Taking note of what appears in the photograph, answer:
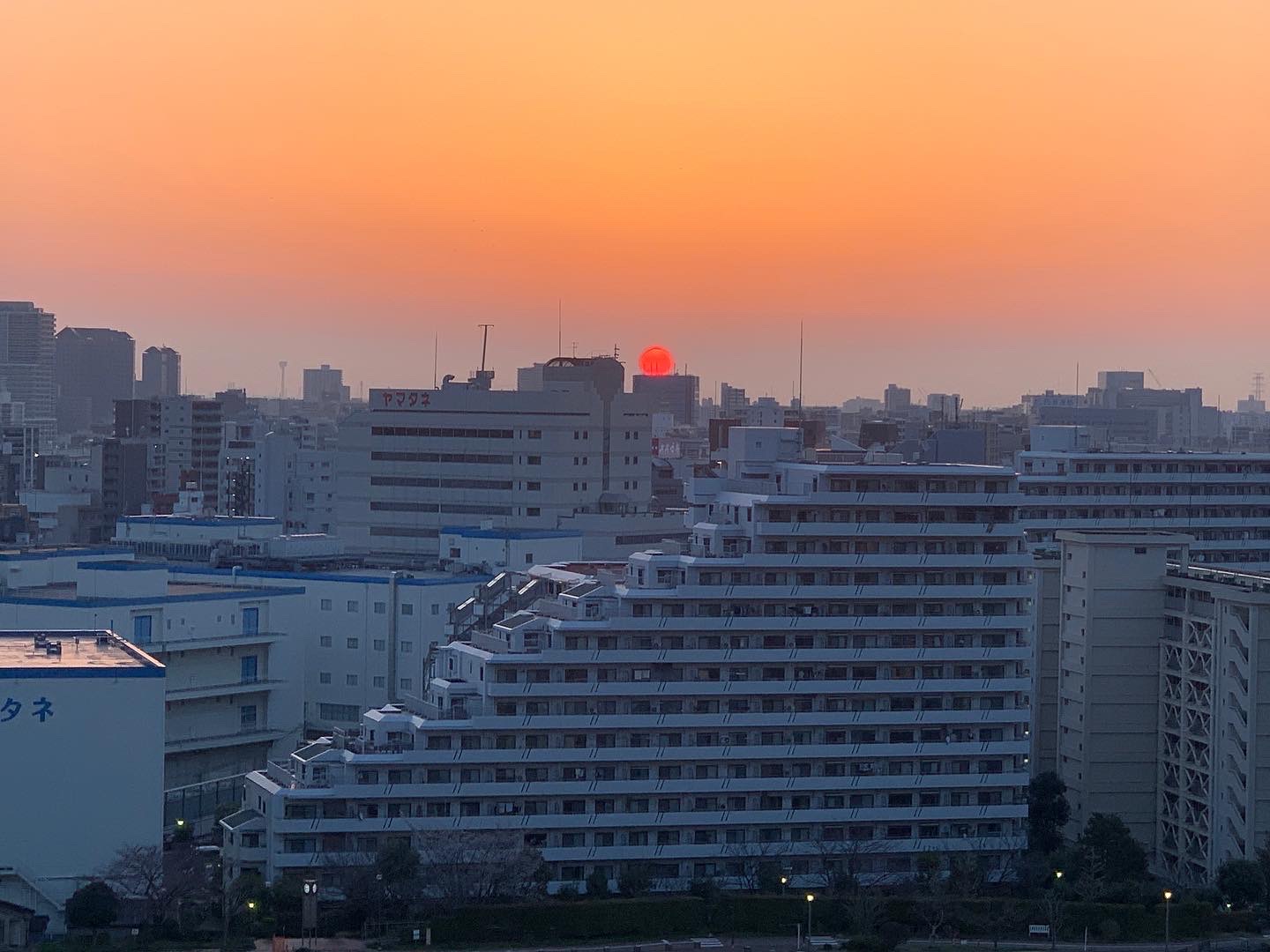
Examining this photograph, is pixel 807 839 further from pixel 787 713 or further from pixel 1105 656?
pixel 1105 656

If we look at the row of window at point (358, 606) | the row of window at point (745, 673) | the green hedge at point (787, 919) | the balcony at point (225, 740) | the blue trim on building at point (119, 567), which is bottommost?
the green hedge at point (787, 919)

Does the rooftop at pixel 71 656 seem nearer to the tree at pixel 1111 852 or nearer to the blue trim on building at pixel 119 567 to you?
the blue trim on building at pixel 119 567

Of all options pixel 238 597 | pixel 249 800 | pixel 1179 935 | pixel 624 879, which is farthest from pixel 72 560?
pixel 1179 935

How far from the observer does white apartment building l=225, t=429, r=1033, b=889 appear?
34.1m

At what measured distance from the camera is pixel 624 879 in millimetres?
33719

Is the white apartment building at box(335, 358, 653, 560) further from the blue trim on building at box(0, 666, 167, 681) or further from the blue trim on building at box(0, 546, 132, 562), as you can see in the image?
the blue trim on building at box(0, 666, 167, 681)

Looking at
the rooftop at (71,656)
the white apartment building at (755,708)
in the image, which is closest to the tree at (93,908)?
the white apartment building at (755,708)

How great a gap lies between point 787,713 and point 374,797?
738cm

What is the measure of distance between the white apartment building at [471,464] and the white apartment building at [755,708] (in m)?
33.3

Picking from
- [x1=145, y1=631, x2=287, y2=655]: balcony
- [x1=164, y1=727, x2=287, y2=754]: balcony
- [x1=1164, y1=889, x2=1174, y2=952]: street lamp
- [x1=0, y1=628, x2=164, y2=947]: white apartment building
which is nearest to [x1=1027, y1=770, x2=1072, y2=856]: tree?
[x1=1164, y1=889, x2=1174, y2=952]: street lamp

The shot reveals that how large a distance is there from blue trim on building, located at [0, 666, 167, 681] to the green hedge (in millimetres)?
6546

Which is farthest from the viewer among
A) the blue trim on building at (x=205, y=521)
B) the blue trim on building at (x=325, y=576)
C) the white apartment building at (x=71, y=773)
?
the blue trim on building at (x=205, y=521)

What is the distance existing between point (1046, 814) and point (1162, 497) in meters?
18.6

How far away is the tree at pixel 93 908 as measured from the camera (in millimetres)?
30609
